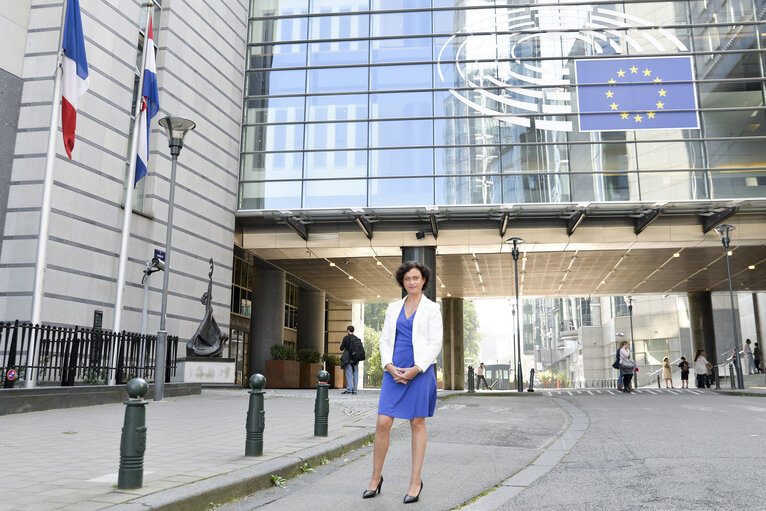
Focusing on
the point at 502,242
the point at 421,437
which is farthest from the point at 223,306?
the point at 421,437

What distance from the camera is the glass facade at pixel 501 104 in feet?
79.3

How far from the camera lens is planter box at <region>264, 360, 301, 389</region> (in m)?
28.5

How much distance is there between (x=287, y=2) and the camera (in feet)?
89.6

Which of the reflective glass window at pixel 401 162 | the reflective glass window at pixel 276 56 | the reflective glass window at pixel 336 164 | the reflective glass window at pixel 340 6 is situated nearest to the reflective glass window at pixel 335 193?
the reflective glass window at pixel 336 164

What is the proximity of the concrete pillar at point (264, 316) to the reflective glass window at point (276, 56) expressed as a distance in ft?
32.4

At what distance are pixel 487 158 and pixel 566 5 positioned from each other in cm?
722

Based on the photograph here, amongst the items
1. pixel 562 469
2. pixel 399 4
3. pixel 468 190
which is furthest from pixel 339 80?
pixel 562 469

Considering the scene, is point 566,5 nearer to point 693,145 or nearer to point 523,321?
point 693,145

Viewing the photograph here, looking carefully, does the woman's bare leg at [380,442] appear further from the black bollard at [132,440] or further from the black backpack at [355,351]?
the black backpack at [355,351]

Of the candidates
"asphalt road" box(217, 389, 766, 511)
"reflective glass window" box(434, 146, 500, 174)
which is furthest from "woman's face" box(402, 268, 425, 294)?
"reflective glass window" box(434, 146, 500, 174)

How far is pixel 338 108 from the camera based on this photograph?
2594 centimetres

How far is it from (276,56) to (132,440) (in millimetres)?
24212

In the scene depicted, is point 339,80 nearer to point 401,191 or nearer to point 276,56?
point 276,56

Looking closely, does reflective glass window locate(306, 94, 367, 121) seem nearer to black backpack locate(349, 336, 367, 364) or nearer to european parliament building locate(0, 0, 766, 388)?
european parliament building locate(0, 0, 766, 388)
